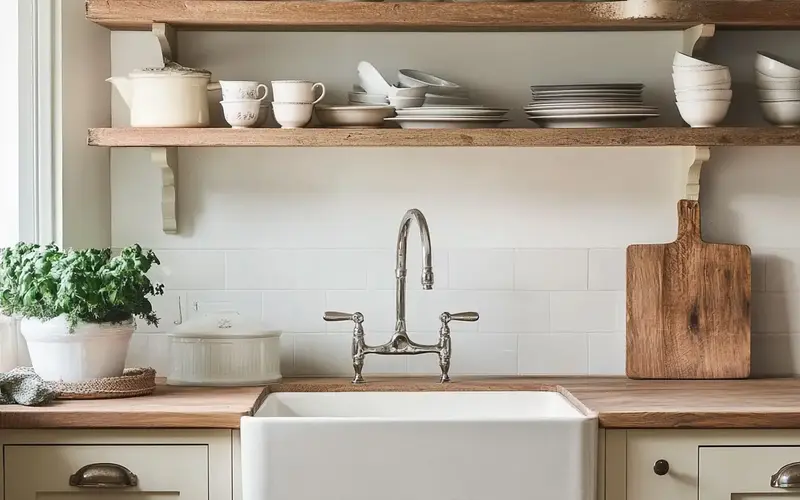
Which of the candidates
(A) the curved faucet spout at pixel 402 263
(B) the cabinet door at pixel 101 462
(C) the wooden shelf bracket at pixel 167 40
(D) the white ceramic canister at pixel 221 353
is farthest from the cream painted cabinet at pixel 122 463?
(C) the wooden shelf bracket at pixel 167 40

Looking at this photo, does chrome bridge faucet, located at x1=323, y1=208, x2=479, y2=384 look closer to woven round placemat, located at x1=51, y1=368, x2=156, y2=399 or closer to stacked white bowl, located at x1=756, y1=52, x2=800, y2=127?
woven round placemat, located at x1=51, y1=368, x2=156, y2=399

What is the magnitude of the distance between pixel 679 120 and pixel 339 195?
913 millimetres

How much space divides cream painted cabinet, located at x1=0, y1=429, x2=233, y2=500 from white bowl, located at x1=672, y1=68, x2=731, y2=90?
1342mm

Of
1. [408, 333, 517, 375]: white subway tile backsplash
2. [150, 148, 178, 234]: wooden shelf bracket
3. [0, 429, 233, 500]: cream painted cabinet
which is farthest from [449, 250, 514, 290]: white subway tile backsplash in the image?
[0, 429, 233, 500]: cream painted cabinet

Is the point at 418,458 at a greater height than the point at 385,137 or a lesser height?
lesser

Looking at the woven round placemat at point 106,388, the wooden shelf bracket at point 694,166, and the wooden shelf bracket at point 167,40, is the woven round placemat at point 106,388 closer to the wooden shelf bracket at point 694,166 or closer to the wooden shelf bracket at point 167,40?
the wooden shelf bracket at point 167,40

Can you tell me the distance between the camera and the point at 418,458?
2094mm

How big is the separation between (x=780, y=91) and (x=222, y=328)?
1.47 meters

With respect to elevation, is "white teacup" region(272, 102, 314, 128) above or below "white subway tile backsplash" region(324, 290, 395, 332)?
above

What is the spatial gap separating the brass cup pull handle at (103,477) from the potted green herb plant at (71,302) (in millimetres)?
246

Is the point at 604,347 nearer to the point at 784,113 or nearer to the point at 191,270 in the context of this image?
the point at 784,113

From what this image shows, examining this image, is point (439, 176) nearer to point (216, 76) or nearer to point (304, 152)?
point (304, 152)

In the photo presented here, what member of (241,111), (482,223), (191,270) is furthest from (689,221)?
(191,270)

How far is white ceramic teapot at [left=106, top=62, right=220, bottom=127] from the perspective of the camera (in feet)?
8.11
